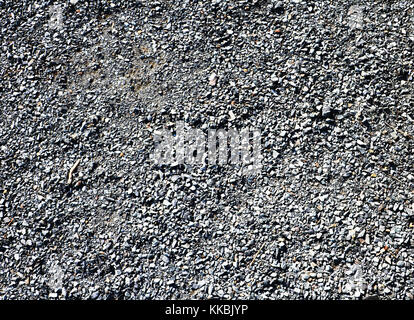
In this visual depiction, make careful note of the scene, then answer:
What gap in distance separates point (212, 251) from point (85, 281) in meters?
1.23

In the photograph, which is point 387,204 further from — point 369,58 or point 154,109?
point 154,109

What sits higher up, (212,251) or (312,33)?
(312,33)

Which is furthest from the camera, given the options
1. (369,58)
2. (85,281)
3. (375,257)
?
(369,58)

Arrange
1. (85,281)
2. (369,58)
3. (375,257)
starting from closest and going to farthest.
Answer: (375,257) → (85,281) → (369,58)

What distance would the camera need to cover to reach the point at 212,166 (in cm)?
405

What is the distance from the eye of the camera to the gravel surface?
3660 mm

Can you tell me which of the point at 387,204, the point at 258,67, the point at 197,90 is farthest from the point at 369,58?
the point at 197,90

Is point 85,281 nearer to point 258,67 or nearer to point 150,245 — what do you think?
point 150,245

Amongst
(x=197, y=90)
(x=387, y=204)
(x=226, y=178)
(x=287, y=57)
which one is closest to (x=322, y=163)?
(x=387, y=204)

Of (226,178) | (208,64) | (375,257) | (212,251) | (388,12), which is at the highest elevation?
(208,64)

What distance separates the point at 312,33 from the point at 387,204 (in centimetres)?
196

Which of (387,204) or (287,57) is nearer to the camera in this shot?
(387,204)

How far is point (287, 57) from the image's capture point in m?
4.33

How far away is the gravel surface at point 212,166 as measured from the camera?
3660 millimetres
